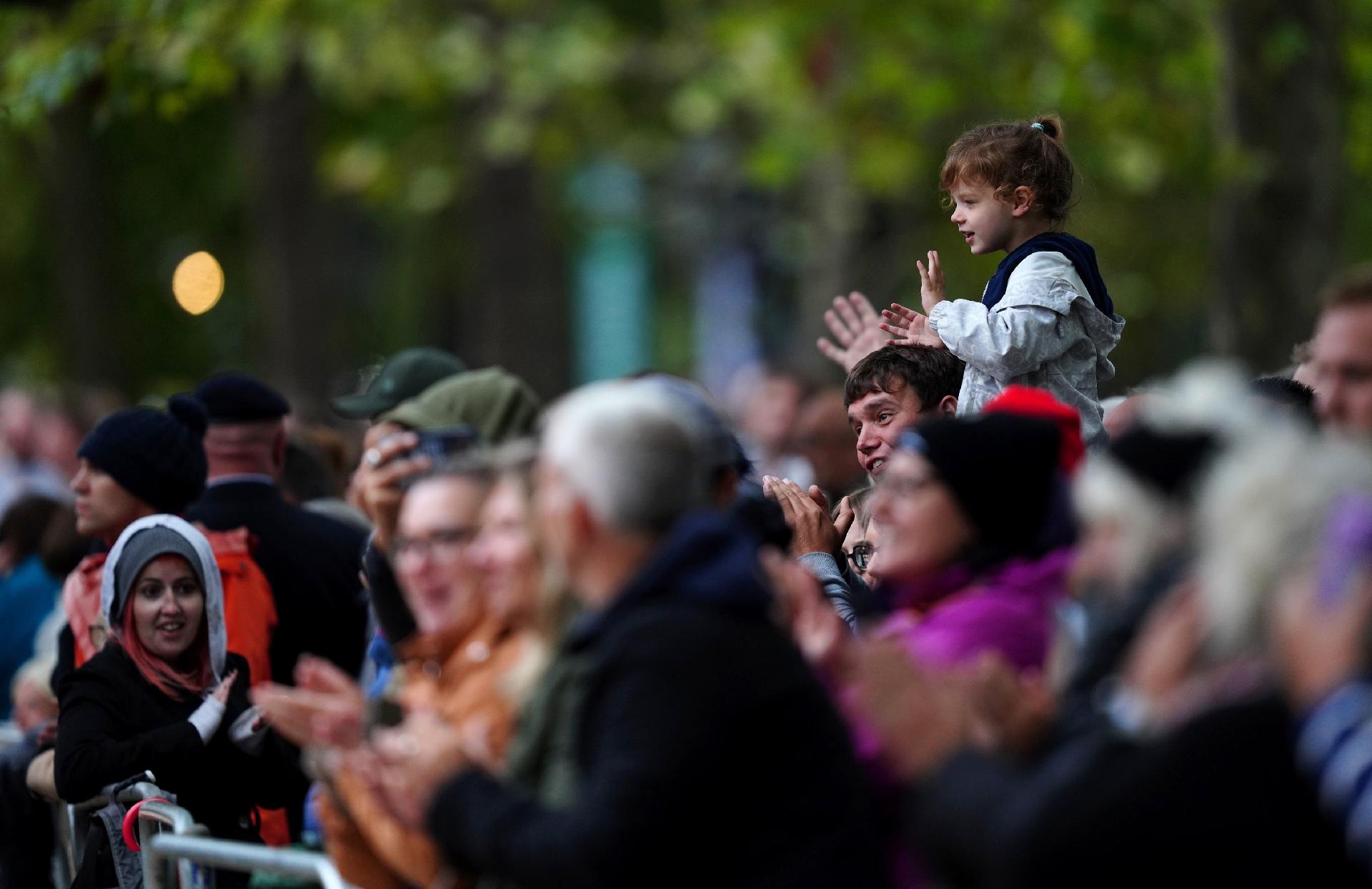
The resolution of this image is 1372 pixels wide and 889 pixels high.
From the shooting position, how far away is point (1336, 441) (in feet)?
9.95

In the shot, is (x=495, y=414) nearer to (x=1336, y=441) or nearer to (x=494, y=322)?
(x=1336, y=441)

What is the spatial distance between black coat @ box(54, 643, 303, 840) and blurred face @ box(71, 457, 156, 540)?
71 centimetres

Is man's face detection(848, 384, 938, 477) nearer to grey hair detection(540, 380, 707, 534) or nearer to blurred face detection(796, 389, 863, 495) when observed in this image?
grey hair detection(540, 380, 707, 534)

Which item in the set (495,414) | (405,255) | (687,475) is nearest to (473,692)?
(687,475)

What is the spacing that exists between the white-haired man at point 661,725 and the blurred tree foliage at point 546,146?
7102mm

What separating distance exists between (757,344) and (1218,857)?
125 ft

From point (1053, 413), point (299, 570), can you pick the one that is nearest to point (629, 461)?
point (1053, 413)

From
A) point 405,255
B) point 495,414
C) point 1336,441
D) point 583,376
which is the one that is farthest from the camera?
point 583,376

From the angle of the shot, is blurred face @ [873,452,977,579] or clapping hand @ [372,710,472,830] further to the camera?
blurred face @ [873,452,977,579]

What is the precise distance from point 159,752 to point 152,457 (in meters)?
1.15

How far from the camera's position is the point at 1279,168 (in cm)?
1235

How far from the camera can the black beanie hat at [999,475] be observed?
370cm

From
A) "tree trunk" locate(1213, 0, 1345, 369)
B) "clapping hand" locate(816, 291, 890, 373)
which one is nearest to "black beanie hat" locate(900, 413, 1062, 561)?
"clapping hand" locate(816, 291, 890, 373)

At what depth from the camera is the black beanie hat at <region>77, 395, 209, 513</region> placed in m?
6.09
